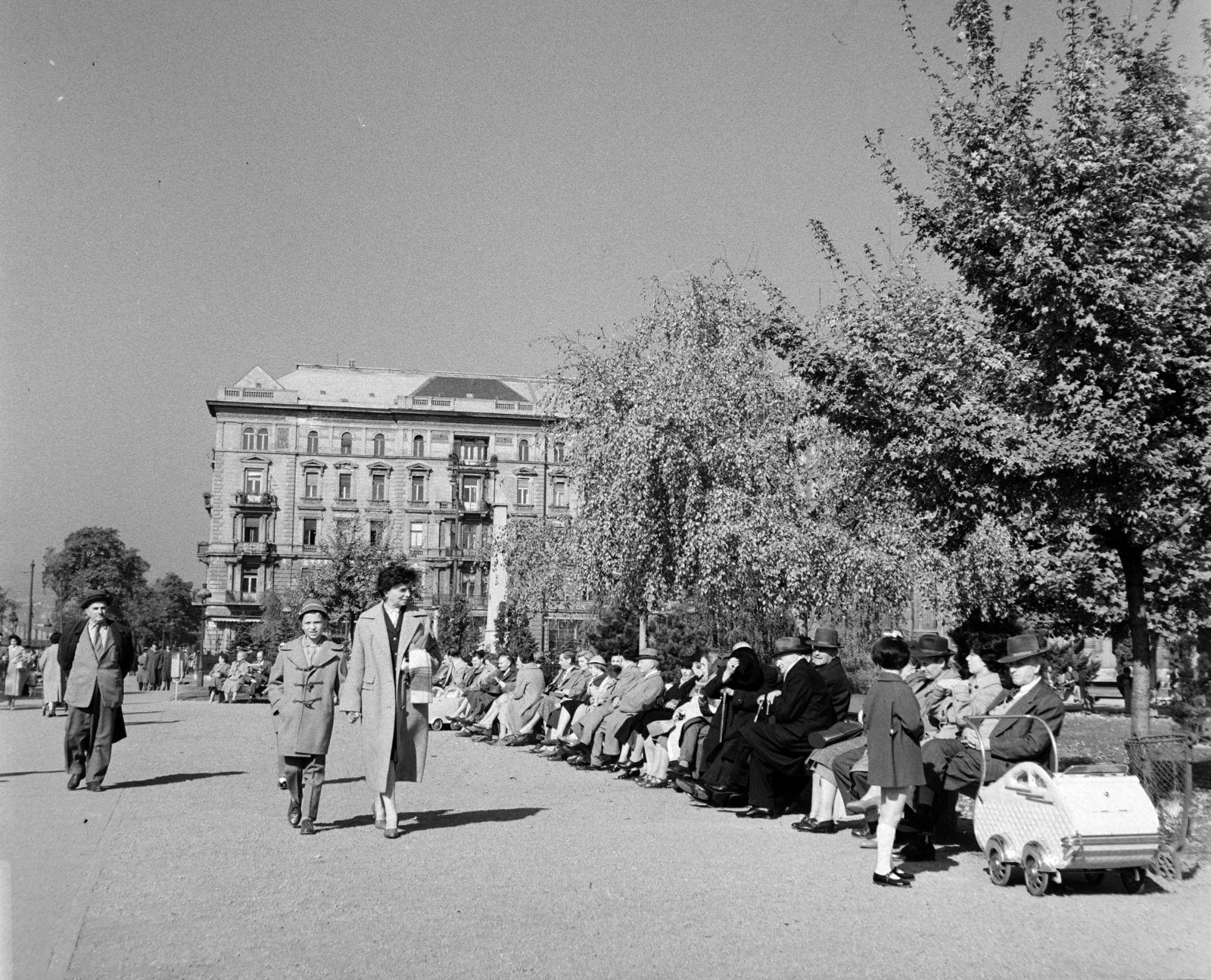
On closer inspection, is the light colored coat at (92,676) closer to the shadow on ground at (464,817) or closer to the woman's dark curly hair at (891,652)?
the shadow on ground at (464,817)

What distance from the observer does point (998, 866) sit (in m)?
9.09

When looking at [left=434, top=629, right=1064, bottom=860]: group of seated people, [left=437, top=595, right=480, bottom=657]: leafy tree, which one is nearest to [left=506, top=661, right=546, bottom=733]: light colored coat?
[left=434, top=629, right=1064, bottom=860]: group of seated people

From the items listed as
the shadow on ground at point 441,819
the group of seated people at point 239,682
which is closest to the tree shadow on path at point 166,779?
the shadow on ground at point 441,819

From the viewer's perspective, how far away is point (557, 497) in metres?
95.4

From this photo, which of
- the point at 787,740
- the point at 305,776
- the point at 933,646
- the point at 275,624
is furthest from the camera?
the point at 275,624

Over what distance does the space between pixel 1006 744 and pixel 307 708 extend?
5583 mm

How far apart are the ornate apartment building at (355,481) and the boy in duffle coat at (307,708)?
7845cm

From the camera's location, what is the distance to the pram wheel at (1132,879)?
876cm

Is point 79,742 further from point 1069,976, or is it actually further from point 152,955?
point 1069,976

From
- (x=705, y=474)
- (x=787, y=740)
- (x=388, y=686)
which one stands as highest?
(x=705, y=474)

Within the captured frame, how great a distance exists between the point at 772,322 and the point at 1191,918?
8148mm

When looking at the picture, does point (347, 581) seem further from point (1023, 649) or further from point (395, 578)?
point (1023, 649)

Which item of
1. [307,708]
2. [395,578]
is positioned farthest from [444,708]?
[395,578]

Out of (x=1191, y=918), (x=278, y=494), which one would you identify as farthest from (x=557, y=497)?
(x=1191, y=918)
